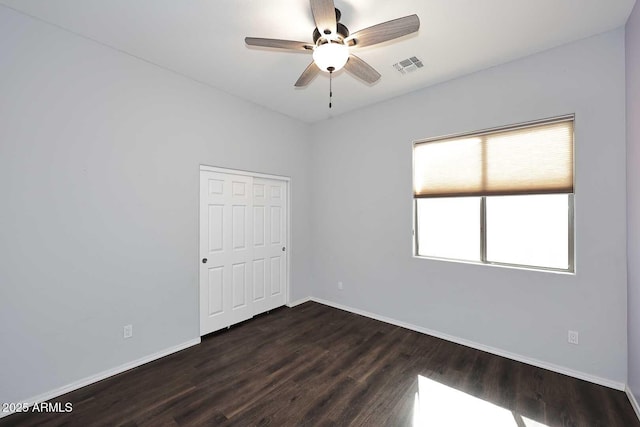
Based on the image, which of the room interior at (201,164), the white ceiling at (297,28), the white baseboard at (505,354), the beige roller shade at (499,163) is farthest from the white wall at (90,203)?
the beige roller shade at (499,163)

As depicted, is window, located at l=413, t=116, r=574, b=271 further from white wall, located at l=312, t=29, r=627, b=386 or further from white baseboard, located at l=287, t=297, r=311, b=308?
white baseboard, located at l=287, t=297, r=311, b=308

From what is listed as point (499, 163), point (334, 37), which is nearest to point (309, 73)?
point (334, 37)

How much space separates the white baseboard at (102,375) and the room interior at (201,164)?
2cm

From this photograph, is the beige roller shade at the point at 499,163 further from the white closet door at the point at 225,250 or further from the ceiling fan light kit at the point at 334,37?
the white closet door at the point at 225,250

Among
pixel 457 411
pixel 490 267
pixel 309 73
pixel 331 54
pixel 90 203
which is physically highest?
pixel 309 73

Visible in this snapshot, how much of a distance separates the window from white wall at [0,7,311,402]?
9.26 ft

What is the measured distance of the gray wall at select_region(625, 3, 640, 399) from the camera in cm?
192

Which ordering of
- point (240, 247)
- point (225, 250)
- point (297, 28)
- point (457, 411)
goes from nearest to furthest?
point (457, 411) → point (297, 28) → point (225, 250) → point (240, 247)

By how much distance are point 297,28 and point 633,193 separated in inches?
117

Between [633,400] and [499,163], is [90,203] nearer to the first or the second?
[499,163]

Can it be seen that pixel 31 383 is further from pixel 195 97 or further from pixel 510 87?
pixel 510 87

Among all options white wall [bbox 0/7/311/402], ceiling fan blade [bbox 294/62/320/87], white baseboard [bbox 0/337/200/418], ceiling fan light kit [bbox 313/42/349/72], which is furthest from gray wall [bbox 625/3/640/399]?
white baseboard [bbox 0/337/200/418]

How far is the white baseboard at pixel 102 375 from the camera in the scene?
2.08m

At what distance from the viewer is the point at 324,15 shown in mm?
1617
